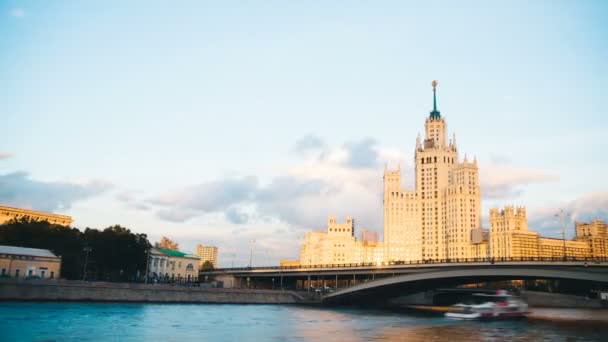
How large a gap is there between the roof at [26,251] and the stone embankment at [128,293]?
19.1m

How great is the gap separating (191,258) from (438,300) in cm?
7740

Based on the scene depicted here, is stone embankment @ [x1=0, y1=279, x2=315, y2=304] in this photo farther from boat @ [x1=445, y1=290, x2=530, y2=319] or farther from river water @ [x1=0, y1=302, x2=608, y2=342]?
boat @ [x1=445, y1=290, x2=530, y2=319]

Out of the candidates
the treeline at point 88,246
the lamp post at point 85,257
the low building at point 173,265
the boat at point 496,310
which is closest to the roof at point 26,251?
the treeline at point 88,246

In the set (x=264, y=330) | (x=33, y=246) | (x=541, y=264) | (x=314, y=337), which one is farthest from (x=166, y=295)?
(x=541, y=264)

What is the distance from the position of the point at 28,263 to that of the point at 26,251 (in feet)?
8.58

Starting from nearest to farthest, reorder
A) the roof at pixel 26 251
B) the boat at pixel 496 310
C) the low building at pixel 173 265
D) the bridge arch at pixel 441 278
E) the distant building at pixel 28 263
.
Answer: the boat at pixel 496 310 → the bridge arch at pixel 441 278 → the distant building at pixel 28 263 → the roof at pixel 26 251 → the low building at pixel 173 265

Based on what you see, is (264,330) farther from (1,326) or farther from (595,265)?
→ (595,265)

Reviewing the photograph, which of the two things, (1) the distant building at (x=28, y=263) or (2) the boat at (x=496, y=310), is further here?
(1) the distant building at (x=28, y=263)

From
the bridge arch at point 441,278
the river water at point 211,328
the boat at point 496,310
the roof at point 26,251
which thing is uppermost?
the roof at point 26,251

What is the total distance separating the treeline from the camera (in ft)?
358

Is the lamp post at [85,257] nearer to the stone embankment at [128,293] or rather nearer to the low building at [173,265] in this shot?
the stone embankment at [128,293]

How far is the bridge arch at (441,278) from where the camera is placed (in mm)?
78856

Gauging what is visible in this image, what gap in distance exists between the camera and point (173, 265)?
542ft

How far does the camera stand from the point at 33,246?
4301 inches
